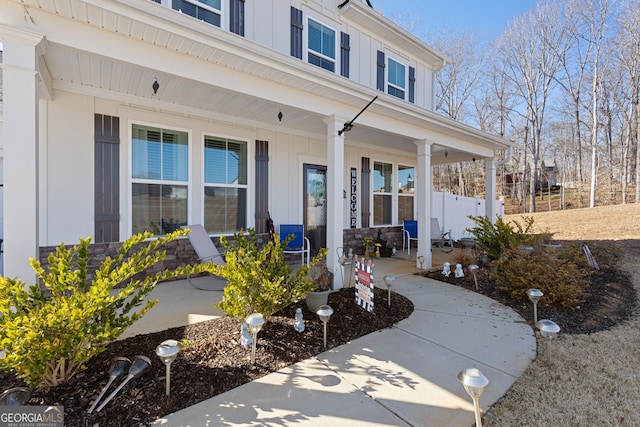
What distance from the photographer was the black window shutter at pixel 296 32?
5.52m

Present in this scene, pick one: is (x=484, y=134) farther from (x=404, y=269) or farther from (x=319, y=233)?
Answer: (x=319, y=233)

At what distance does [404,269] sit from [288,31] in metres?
5.00

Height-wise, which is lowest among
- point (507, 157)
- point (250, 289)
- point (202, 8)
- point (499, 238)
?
point (250, 289)

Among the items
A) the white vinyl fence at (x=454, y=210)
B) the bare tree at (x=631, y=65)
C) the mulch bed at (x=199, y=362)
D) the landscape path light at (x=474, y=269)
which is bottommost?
the mulch bed at (x=199, y=362)

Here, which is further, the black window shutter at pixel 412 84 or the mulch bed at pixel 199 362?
the black window shutter at pixel 412 84

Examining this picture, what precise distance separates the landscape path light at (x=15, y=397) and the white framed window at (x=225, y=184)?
11.4 ft

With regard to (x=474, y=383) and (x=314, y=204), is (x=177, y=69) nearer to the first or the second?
(x=474, y=383)

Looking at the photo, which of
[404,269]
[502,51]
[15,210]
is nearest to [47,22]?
[15,210]

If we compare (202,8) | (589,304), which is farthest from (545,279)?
(202,8)

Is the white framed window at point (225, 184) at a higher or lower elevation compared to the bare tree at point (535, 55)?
A: lower

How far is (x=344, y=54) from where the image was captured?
20.5 ft

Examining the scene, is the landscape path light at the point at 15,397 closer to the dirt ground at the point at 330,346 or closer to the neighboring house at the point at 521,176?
the dirt ground at the point at 330,346

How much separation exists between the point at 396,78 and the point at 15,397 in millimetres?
8010

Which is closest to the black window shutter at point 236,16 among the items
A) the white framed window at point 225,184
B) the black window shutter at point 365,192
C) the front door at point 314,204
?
the white framed window at point 225,184
